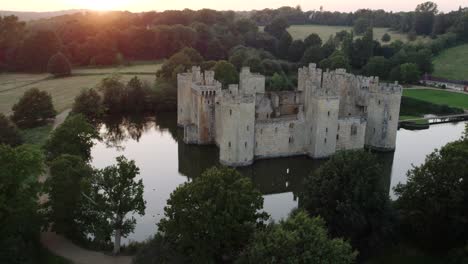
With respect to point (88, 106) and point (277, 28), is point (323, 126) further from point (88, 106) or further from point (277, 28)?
point (277, 28)

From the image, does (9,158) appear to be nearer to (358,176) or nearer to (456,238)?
(358,176)

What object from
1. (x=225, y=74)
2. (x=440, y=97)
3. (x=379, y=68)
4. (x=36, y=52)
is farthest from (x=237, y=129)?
(x=379, y=68)

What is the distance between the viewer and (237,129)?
32.8 metres

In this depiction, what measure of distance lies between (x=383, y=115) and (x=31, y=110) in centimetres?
3102

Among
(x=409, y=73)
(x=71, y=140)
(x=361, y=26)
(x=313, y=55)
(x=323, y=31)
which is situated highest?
(x=361, y=26)

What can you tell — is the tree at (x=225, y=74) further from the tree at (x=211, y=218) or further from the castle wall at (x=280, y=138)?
the tree at (x=211, y=218)

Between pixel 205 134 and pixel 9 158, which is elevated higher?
pixel 9 158

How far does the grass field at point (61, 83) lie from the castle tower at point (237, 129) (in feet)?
76.5

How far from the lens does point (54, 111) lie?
4488 cm

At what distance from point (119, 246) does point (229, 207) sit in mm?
5755

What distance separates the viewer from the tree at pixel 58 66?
64.5 metres

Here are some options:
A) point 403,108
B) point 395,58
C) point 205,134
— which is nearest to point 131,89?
point 205,134

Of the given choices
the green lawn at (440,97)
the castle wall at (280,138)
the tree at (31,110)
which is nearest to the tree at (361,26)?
the green lawn at (440,97)

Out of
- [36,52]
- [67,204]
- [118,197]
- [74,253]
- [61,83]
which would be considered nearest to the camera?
[74,253]
